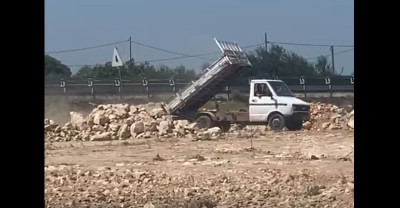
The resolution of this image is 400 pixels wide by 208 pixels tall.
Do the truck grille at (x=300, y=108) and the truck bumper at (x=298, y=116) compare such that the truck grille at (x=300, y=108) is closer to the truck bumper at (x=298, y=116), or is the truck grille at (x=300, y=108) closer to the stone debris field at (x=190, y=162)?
the truck bumper at (x=298, y=116)

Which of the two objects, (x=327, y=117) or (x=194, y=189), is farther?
(x=327, y=117)

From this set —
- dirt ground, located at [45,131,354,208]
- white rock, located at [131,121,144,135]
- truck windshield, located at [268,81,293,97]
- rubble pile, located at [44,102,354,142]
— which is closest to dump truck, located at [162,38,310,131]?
truck windshield, located at [268,81,293,97]

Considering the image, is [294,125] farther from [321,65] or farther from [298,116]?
[321,65]

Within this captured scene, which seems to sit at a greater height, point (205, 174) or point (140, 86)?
point (140, 86)

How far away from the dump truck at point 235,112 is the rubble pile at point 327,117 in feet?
1.44

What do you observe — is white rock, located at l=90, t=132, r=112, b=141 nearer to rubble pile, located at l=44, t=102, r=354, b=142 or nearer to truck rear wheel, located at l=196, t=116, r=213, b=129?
rubble pile, located at l=44, t=102, r=354, b=142

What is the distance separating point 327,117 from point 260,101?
2821 millimetres

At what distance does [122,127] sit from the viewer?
65.6ft

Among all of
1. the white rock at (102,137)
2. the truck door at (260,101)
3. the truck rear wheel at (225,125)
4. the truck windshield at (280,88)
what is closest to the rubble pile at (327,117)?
the truck windshield at (280,88)

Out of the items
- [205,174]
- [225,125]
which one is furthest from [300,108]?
[205,174]

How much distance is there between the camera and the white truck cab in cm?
2047
